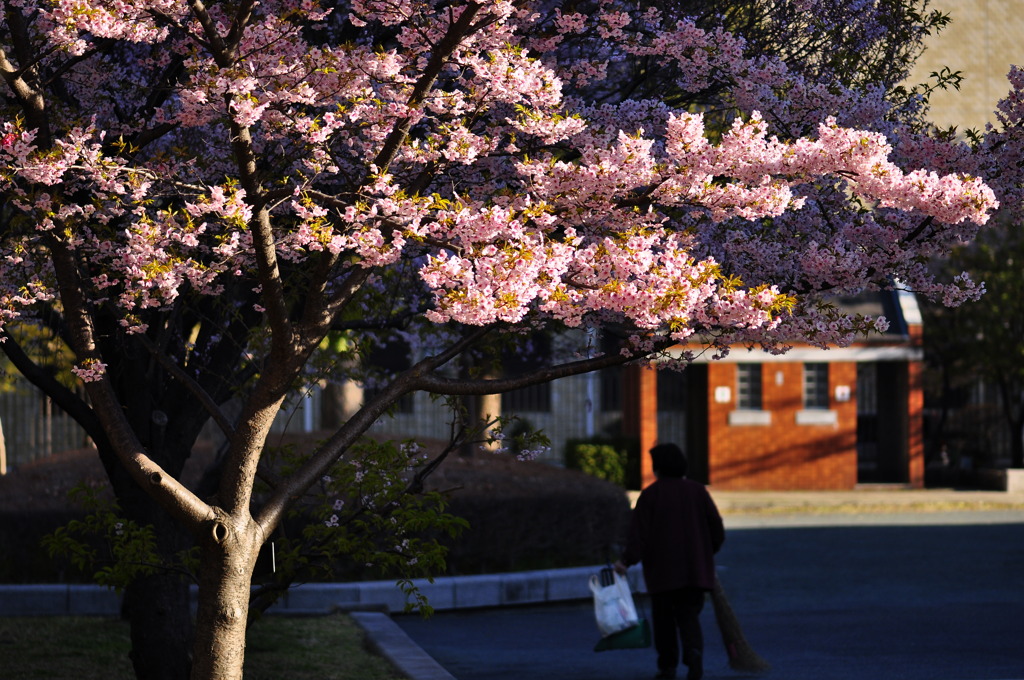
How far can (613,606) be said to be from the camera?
877cm

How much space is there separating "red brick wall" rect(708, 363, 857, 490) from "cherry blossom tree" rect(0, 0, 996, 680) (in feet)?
62.2

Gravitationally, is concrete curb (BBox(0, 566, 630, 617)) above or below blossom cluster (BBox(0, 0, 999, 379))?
below

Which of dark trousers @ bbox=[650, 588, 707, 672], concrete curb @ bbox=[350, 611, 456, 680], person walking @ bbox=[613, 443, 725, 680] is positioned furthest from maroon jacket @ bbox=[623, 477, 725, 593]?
concrete curb @ bbox=[350, 611, 456, 680]

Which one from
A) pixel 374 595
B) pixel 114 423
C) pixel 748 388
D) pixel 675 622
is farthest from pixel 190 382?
pixel 748 388

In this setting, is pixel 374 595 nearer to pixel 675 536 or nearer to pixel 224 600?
pixel 675 536

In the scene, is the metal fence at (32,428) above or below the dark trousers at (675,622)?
above

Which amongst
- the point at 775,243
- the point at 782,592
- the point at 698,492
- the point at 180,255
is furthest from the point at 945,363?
the point at 180,255

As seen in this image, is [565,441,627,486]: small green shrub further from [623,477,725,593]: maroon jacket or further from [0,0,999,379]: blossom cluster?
[0,0,999,379]: blossom cluster

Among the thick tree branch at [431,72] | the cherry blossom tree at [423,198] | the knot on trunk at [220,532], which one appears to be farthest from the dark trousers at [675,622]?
the thick tree branch at [431,72]

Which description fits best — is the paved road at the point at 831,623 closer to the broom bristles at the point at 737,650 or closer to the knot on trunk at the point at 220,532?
the broom bristles at the point at 737,650

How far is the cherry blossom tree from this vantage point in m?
5.59

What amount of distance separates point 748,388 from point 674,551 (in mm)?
18253

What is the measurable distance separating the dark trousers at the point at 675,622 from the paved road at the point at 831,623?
0.37 m

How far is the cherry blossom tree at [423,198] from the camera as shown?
5.59 m
